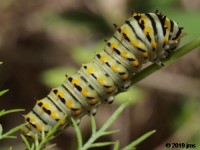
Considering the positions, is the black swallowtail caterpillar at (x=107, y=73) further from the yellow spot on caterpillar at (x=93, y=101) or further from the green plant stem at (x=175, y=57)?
the green plant stem at (x=175, y=57)

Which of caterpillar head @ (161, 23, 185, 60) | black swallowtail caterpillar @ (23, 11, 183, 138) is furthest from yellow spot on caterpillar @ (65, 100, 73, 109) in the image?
caterpillar head @ (161, 23, 185, 60)

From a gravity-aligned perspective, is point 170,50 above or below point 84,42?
below

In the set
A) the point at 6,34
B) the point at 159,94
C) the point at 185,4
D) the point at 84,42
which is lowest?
the point at 159,94

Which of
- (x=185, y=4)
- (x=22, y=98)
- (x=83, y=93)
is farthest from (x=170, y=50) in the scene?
(x=22, y=98)

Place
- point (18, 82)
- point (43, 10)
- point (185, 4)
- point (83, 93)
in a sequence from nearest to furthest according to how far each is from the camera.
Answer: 1. point (83, 93)
2. point (185, 4)
3. point (18, 82)
4. point (43, 10)

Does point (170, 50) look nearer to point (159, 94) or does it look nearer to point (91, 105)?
point (91, 105)

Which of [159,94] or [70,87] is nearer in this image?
[70,87]

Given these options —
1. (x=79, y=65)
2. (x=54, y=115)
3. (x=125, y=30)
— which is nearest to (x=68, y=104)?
(x=54, y=115)

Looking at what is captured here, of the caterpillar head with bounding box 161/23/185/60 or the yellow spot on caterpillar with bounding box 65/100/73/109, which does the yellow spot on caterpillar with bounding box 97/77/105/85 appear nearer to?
the yellow spot on caterpillar with bounding box 65/100/73/109
